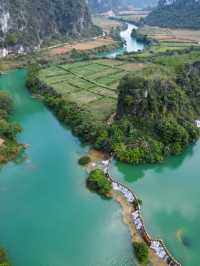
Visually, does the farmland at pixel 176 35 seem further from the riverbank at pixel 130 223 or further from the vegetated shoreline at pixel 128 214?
the riverbank at pixel 130 223

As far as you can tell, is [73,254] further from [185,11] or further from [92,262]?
[185,11]

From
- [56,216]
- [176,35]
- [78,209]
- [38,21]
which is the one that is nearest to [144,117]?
[78,209]

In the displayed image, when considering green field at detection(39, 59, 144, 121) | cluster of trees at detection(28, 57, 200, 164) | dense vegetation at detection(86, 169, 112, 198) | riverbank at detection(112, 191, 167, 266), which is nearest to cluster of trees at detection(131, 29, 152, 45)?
green field at detection(39, 59, 144, 121)

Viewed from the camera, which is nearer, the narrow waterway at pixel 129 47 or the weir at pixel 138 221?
the weir at pixel 138 221

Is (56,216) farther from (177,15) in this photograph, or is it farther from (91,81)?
(177,15)

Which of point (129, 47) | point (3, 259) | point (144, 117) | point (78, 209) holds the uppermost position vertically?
point (144, 117)

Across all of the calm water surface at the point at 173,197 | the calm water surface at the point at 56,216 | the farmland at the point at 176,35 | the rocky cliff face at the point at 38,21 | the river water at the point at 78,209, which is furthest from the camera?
the farmland at the point at 176,35

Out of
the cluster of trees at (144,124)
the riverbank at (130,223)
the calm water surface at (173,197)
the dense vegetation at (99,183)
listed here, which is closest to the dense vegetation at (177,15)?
the cluster of trees at (144,124)
